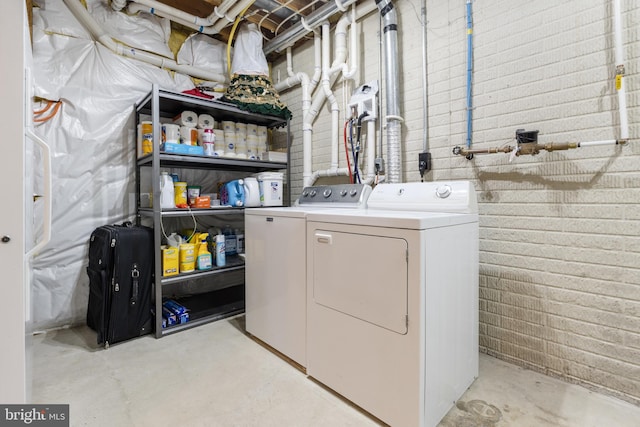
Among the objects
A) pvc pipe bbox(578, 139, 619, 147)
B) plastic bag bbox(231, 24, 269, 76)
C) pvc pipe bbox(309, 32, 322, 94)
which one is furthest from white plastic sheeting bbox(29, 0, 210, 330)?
pvc pipe bbox(578, 139, 619, 147)

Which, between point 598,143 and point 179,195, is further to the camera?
point 179,195

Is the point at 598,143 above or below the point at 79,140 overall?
below

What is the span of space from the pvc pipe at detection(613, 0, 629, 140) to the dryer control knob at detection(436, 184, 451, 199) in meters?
0.81

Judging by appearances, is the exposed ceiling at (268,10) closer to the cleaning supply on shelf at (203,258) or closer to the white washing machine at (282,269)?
the white washing machine at (282,269)

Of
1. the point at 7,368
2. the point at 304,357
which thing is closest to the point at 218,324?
the point at 304,357

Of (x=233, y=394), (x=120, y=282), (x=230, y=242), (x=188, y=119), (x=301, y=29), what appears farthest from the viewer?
(x=230, y=242)

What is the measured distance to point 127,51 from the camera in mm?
2525

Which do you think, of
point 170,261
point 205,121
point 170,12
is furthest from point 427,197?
point 170,12

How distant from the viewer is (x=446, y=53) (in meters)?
2.05

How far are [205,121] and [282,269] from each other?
1.61m

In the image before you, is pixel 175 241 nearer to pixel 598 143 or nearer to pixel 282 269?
pixel 282 269

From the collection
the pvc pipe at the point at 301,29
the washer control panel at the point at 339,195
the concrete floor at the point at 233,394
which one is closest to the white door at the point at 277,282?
the concrete floor at the point at 233,394

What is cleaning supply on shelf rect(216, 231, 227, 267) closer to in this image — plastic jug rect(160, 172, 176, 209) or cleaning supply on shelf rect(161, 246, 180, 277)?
cleaning supply on shelf rect(161, 246, 180, 277)

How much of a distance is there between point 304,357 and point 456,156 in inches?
63.8
